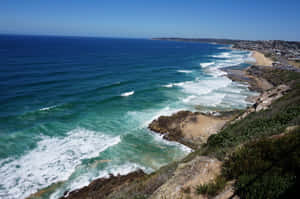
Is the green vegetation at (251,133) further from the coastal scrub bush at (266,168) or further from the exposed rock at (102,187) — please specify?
the exposed rock at (102,187)

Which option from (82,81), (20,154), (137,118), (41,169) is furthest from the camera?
(82,81)

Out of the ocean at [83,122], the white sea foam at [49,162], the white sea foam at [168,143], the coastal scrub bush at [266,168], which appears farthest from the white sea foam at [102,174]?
the coastal scrub bush at [266,168]

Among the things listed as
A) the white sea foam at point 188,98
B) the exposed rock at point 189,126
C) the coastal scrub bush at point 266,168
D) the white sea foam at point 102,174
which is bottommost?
the white sea foam at point 102,174

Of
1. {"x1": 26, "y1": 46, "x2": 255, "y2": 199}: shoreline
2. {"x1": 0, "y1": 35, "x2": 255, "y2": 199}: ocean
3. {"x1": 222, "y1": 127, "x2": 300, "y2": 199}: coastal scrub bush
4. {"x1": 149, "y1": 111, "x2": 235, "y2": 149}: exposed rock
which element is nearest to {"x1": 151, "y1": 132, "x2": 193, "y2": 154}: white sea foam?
{"x1": 0, "y1": 35, "x2": 255, "y2": 199}: ocean

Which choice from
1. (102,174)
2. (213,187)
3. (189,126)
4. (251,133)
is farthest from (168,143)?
(213,187)

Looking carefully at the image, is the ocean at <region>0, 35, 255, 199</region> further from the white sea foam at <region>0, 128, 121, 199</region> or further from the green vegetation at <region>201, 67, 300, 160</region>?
the green vegetation at <region>201, 67, 300, 160</region>

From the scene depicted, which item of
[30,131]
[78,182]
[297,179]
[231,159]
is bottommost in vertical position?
[78,182]

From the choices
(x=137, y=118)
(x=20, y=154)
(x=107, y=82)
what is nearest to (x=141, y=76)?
(x=107, y=82)

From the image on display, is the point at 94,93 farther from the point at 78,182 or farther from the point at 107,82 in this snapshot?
the point at 78,182
